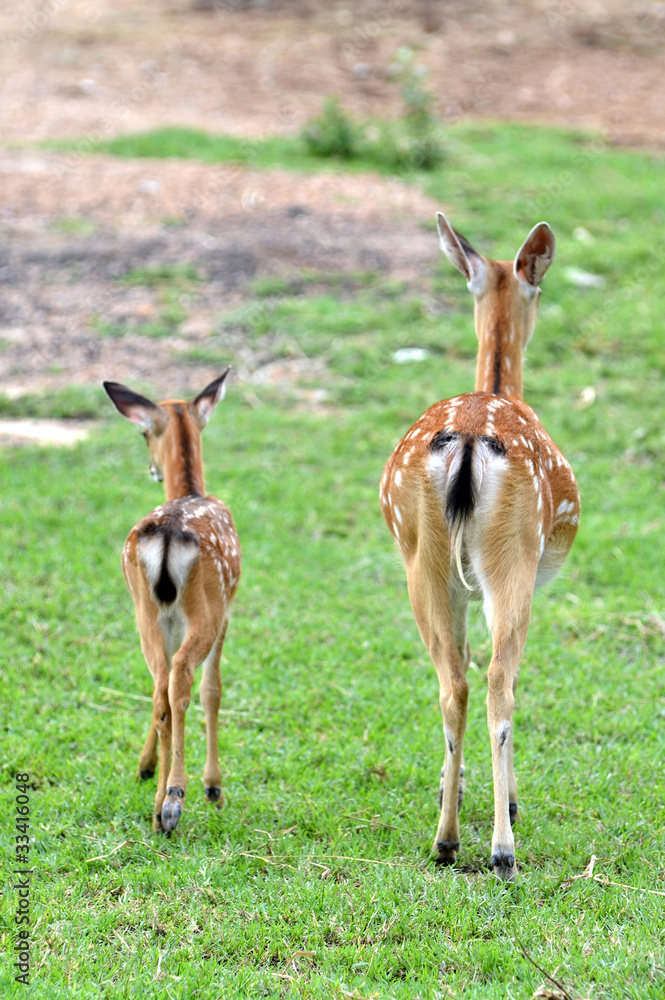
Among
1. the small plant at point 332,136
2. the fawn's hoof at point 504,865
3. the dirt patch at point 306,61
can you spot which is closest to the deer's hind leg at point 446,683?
the fawn's hoof at point 504,865

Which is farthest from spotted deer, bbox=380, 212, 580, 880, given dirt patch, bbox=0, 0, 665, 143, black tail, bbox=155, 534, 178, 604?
dirt patch, bbox=0, 0, 665, 143

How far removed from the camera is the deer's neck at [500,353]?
4812 millimetres

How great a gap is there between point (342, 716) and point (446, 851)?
4.04 ft

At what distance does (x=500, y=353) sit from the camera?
486 cm

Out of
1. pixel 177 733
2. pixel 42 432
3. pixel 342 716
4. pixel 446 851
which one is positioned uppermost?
pixel 177 733

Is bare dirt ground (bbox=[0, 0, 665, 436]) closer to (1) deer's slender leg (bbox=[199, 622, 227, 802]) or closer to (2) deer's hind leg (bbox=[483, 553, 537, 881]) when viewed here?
(1) deer's slender leg (bbox=[199, 622, 227, 802])

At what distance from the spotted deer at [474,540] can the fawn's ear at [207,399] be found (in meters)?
1.26

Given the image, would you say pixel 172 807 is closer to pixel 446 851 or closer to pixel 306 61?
pixel 446 851

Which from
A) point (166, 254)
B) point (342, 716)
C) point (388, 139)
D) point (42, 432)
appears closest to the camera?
point (342, 716)

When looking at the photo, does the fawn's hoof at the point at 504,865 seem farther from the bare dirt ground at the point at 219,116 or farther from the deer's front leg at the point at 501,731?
the bare dirt ground at the point at 219,116

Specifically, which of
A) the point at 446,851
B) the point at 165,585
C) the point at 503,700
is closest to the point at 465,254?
the point at 165,585

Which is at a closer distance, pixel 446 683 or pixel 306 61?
pixel 446 683

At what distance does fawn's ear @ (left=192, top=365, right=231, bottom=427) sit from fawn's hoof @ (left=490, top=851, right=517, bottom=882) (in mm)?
2440

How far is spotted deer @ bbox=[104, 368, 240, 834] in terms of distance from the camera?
13.3ft
